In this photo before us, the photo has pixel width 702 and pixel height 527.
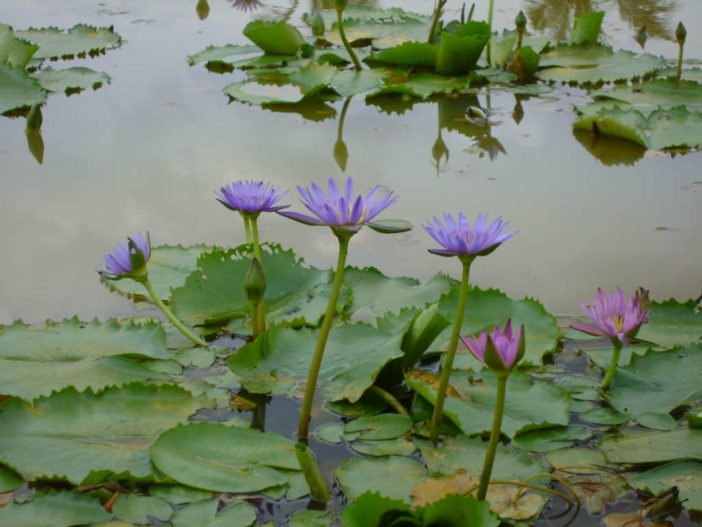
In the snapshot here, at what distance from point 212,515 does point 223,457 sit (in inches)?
5.4

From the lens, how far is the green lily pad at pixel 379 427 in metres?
1.55

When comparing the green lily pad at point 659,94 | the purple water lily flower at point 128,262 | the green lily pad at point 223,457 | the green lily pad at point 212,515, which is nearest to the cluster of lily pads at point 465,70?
the green lily pad at point 659,94

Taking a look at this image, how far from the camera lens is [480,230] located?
1.33 meters

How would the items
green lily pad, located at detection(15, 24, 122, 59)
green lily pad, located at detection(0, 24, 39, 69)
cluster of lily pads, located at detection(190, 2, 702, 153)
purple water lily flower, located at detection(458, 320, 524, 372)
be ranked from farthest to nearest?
green lily pad, located at detection(15, 24, 122, 59) < green lily pad, located at detection(0, 24, 39, 69) < cluster of lily pads, located at detection(190, 2, 702, 153) < purple water lily flower, located at detection(458, 320, 524, 372)

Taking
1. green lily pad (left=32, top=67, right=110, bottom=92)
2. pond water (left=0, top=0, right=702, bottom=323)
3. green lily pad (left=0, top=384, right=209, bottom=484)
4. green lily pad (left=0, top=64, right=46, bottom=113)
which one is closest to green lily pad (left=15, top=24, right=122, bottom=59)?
pond water (left=0, top=0, right=702, bottom=323)

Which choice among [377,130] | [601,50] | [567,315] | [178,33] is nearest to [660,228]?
[567,315]

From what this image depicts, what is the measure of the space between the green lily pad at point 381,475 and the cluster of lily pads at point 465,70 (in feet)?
7.43

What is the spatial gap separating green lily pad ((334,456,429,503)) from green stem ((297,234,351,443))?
13cm

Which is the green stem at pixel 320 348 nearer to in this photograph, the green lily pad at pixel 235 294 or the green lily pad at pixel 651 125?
the green lily pad at pixel 235 294

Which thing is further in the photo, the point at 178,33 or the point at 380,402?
the point at 178,33

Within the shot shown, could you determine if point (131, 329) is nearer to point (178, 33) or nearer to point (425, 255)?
point (425, 255)

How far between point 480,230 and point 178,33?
4.18m

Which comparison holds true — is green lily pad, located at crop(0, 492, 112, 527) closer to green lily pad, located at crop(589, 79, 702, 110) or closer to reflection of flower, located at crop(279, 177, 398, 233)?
reflection of flower, located at crop(279, 177, 398, 233)

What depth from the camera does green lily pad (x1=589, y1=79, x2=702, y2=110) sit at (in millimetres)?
3596
